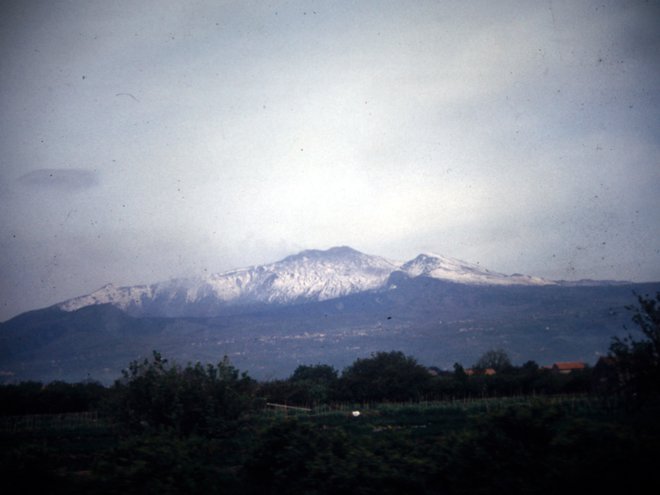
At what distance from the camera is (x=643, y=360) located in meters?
17.6

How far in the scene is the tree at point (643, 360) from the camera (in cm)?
1716

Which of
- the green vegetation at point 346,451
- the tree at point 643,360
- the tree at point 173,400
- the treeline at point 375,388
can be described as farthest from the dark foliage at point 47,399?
the tree at point 643,360

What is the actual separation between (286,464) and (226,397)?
9.03 m

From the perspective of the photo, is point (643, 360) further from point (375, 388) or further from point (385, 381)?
point (385, 381)

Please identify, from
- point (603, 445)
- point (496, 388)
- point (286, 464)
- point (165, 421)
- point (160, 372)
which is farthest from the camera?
point (496, 388)

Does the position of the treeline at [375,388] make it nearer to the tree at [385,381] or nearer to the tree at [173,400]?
the tree at [385,381]

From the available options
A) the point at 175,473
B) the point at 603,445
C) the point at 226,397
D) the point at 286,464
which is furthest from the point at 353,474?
the point at 226,397

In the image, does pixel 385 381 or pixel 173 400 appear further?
pixel 385 381

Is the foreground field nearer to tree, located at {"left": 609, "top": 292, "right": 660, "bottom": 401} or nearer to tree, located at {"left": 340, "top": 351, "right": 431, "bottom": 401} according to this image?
tree, located at {"left": 609, "top": 292, "right": 660, "bottom": 401}

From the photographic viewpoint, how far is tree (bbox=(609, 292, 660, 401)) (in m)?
17.2

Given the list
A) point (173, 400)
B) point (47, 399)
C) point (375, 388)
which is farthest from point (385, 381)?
point (173, 400)

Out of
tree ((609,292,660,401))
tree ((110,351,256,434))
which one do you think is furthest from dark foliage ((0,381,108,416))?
tree ((609,292,660,401))

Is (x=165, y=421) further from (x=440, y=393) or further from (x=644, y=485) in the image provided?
(x=440, y=393)

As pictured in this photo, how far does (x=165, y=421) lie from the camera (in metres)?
19.2
